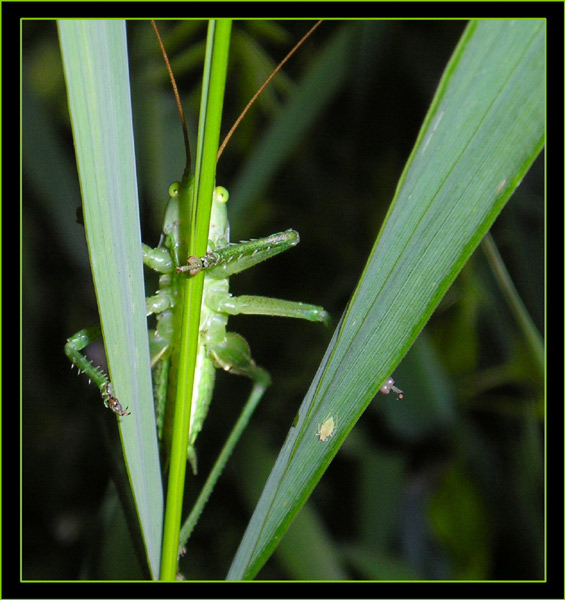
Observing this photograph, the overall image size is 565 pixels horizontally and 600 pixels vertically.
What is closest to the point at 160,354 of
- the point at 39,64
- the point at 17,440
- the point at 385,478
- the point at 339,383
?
the point at 17,440

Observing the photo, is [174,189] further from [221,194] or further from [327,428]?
[327,428]

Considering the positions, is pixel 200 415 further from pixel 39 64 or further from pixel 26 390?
pixel 39 64

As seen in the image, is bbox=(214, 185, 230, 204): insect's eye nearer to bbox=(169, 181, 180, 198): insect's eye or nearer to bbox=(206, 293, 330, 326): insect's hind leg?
bbox=(169, 181, 180, 198): insect's eye

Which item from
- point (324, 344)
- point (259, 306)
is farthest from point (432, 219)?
point (324, 344)

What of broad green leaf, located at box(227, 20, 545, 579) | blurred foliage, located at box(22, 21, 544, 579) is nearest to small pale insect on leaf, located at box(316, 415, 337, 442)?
broad green leaf, located at box(227, 20, 545, 579)

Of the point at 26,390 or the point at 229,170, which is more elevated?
the point at 229,170
